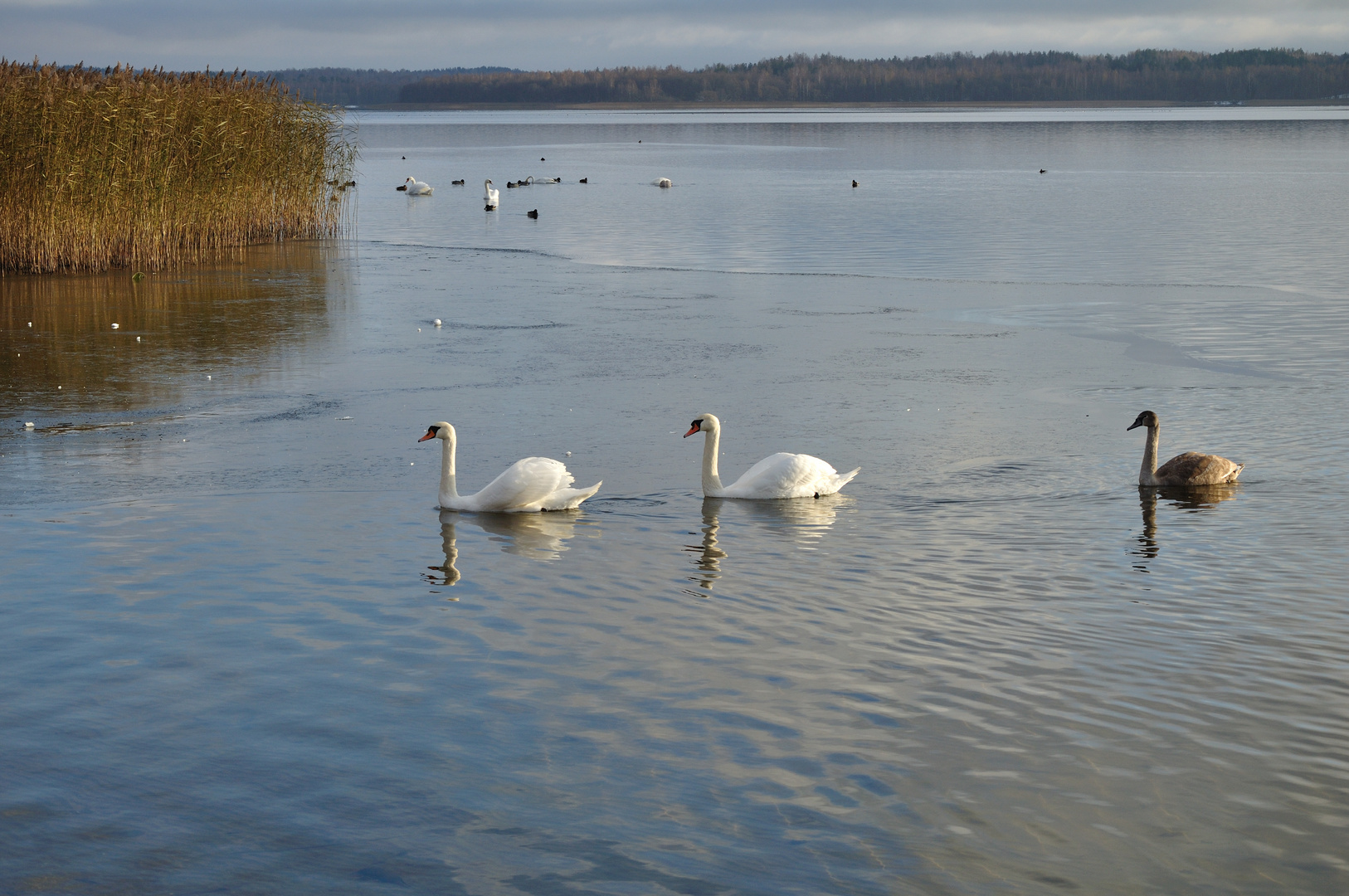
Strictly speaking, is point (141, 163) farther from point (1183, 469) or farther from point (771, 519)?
point (1183, 469)

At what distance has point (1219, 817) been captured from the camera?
222 inches

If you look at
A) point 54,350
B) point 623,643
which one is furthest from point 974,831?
point 54,350

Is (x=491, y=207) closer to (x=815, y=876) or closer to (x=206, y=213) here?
(x=206, y=213)

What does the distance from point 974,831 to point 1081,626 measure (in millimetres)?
2548

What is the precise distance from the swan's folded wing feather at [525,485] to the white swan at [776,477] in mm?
1023

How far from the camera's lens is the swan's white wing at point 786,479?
10.4 m

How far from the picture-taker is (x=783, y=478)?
10516 millimetres

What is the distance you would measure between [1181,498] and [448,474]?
215 inches

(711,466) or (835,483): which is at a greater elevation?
(711,466)

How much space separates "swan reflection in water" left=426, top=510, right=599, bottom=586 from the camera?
30.4 ft

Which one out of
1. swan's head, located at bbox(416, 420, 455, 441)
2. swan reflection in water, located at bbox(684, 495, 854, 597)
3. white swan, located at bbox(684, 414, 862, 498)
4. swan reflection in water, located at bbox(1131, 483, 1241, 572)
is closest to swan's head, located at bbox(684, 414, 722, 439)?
white swan, located at bbox(684, 414, 862, 498)

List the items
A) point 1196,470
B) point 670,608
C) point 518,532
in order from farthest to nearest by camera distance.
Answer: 1. point 1196,470
2. point 518,532
3. point 670,608

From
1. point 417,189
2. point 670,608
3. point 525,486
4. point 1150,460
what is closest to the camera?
point 670,608

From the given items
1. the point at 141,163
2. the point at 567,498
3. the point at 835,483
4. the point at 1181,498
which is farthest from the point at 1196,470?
the point at 141,163
